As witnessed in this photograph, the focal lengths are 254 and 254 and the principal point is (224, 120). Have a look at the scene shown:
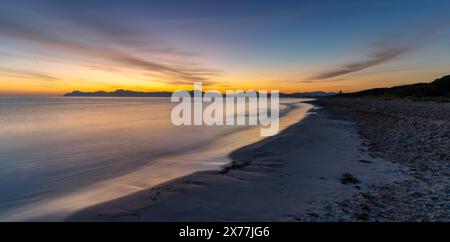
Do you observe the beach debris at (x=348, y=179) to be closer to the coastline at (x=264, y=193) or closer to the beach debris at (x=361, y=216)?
the coastline at (x=264, y=193)

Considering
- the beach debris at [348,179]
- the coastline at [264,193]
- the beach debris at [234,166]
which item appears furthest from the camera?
the beach debris at [234,166]

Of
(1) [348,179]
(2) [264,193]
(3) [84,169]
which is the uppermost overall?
(1) [348,179]

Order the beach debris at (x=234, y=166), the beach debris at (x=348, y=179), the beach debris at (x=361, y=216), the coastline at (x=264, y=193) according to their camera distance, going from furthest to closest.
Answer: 1. the beach debris at (x=234, y=166)
2. the beach debris at (x=348, y=179)
3. the coastline at (x=264, y=193)
4. the beach debris at (x=361, y=216)

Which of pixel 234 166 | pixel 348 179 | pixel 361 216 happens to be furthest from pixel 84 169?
pixel 361 216

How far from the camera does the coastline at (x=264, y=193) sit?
5.59m

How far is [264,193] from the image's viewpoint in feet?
22.5

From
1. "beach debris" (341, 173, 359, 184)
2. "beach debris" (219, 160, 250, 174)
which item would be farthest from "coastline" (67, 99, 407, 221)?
"beach debris" (341, 173, 359, 184)

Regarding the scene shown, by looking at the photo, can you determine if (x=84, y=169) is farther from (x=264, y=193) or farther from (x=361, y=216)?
(x=361, y=216)

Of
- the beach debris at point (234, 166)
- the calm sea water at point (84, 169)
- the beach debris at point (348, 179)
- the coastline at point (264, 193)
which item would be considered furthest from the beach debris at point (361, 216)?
the calm sea water at point (84, 169)

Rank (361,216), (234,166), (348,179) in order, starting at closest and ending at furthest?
(361,216)
(348,179)
(234,166)

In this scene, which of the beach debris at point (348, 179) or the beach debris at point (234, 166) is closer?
the beach debris at point (348, 179)
